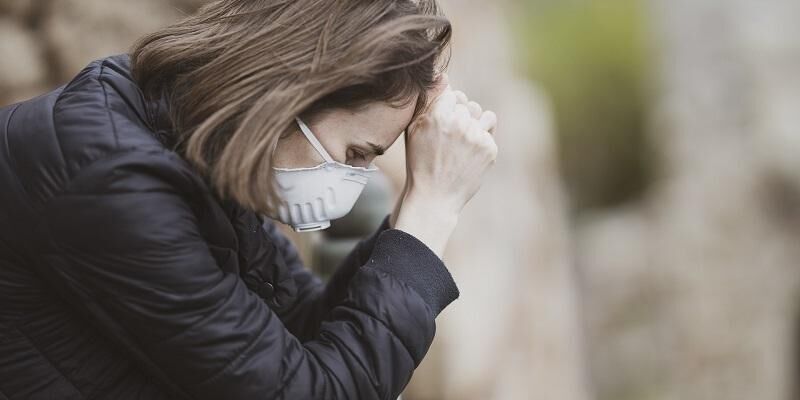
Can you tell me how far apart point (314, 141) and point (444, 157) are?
0.27 meters

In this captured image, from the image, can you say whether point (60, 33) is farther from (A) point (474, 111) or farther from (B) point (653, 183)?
(B) point (653, 183)

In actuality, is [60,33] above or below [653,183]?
above

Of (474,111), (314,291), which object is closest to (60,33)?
(314,291)

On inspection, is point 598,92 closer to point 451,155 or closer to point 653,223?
point 653,223

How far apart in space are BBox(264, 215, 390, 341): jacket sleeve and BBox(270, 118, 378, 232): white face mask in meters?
0.21

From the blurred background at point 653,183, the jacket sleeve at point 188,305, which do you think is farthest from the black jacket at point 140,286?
the blurred background at point 653,183

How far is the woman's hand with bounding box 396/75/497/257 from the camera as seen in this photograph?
5.45ft

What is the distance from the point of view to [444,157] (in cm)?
168

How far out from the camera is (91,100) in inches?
53.5

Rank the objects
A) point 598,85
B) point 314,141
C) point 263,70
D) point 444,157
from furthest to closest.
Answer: point 598,85
point 444,157
point 314,141
point 263,70

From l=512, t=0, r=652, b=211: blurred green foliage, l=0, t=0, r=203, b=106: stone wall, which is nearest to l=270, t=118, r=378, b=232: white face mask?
l=0, t=0, r=203, b=106: stone wall

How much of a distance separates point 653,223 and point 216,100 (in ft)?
17.3

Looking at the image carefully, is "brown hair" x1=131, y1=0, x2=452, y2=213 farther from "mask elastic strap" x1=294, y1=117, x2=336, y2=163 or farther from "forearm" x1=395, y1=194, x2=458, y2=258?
"forearm" x1=395, y1=194, x2=458, y2=258

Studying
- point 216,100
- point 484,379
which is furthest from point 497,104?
point 216,100
